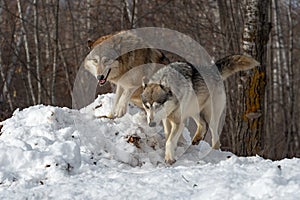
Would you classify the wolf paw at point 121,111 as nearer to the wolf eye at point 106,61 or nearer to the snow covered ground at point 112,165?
the snow covered ground at point 112,165

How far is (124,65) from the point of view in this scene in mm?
6223

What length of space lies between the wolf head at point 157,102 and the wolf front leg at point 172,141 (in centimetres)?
19

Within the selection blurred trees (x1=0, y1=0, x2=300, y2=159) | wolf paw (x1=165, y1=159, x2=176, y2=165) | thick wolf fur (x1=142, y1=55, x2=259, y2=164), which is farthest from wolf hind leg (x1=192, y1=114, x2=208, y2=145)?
blurred trees (x1=0, y1=0, x2=300, y2=159)

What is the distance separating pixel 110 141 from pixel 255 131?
123 inches

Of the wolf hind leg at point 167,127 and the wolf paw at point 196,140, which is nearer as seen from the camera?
the wolf hind leg at point 167,127

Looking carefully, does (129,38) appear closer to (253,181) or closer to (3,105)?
(253,181)

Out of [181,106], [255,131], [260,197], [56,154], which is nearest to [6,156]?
[56,154]

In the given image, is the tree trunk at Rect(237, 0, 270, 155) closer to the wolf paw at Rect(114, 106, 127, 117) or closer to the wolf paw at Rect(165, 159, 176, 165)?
the wolf paw at Rect(114, 106, 127, 117)

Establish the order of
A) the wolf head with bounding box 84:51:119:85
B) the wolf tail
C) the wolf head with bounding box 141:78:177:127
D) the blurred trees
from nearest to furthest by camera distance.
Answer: the wolf head with bounding box 141:78:177:127
the wolf head with bounding box 84:51:119:85
the wolf tail
the blurred trees

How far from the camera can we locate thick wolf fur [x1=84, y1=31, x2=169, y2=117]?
6152 mm

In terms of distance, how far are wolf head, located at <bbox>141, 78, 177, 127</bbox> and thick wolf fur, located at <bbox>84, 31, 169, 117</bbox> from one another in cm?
58

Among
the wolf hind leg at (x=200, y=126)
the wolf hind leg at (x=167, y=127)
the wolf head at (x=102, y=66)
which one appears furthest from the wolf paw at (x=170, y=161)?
the wolf head at (x=102, y=66)

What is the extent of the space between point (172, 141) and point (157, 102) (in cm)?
48

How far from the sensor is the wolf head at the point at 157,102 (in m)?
5.44
